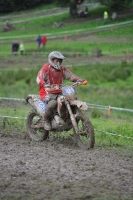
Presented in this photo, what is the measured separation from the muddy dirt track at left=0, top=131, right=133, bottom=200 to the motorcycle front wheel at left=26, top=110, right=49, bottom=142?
421mm

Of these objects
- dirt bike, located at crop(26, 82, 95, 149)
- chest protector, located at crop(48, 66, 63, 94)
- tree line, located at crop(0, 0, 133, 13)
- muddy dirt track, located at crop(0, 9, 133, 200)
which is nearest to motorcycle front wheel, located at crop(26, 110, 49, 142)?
dirt bike, located at crop(26, 82, 95, 149)

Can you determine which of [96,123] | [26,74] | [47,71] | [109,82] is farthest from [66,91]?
[26,74]

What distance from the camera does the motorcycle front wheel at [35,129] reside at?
13.9m

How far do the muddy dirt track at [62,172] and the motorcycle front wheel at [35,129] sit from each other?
0.42m

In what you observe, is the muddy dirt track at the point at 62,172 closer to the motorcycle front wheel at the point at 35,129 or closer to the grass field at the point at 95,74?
the motorcycle front wheel at the point at 35,129

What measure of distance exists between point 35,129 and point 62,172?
13.8 feet

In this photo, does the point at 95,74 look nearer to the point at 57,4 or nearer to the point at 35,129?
the point at 35,129

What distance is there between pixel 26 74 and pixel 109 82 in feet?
15.7

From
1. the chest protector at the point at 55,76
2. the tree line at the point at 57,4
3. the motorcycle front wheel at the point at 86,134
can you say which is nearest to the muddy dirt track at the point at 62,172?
the motorcycle front wheel at the point at 86,134

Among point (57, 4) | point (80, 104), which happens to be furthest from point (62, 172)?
point (57, 4)

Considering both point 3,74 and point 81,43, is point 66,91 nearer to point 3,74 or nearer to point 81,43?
point 3,74

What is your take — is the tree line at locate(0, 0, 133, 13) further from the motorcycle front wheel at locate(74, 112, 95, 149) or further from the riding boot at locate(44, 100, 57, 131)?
the motorcycle front wheel at locate(74, 112, 95, 149)

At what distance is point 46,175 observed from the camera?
9.87 metres

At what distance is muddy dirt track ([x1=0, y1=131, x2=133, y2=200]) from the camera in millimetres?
8648
